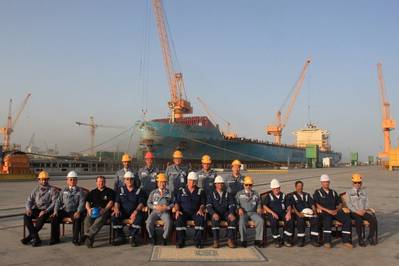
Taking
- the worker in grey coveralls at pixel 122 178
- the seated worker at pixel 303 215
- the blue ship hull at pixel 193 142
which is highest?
the blue ship hull at pixel 193 142

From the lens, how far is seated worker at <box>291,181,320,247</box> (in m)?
7.34

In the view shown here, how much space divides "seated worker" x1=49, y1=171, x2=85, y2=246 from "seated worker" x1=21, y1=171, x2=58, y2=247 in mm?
150

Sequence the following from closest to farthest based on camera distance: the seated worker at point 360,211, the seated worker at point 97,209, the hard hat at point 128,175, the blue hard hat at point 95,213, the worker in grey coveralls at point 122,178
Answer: the seated worker at point 97,209, the blue hard hat at point 95,213, the seated worker at point 360,211, the hard hat at point 128,175, the worker in grey coveralls at point 122,178

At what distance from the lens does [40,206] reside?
7.57 meters

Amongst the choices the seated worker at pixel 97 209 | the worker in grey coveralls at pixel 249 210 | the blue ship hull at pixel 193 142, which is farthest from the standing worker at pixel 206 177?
the blue ship hull at pixel 193 142

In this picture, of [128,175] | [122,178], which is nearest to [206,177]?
[128,175]

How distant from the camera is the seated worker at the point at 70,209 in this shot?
721 centimetres

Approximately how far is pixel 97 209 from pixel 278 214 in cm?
356

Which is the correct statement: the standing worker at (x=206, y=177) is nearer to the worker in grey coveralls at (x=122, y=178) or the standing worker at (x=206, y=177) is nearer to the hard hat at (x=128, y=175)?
the worker in grey coveralls at (x=122, y=178)

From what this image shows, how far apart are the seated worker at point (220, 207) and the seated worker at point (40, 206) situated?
312 cm

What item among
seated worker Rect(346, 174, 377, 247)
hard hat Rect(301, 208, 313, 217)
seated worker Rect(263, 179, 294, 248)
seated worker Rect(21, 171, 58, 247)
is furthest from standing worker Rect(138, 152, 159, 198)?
seated worker Rect(346, 174, 377, 247)

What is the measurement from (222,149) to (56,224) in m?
53.7

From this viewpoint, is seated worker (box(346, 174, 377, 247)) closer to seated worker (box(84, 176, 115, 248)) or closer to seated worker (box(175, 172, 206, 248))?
seated worker (box(175, 172, 206, 248))

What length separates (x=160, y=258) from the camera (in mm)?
6176
